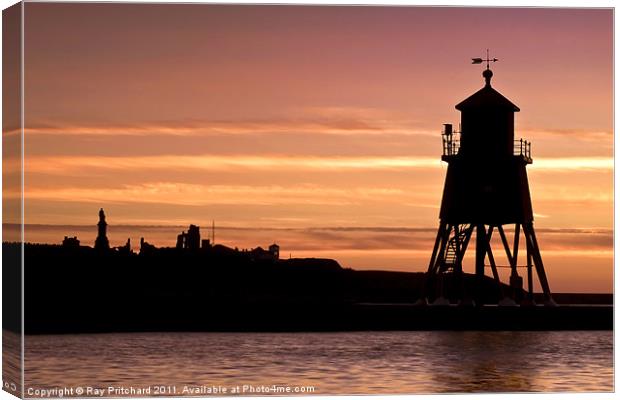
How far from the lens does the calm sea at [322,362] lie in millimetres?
31203

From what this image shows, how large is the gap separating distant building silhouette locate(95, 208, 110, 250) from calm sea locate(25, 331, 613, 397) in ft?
8.20

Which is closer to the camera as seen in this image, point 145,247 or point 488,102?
point 145,247

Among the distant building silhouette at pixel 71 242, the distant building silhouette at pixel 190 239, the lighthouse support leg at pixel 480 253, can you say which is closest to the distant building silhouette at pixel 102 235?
the distant building silhouette at pixel 71 242

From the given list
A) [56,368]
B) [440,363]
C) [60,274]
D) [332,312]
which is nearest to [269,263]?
[332,312]

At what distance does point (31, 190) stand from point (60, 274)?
49.3 ft

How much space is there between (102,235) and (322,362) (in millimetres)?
6036

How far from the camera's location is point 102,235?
114 feet

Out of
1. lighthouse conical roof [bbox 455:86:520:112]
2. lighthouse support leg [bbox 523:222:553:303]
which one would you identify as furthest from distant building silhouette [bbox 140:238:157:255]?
lighthouse support leg [bbox 523:222:553:303]

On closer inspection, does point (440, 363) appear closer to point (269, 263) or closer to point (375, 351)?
point (375, 351)

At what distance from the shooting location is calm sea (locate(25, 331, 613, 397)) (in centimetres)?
3120

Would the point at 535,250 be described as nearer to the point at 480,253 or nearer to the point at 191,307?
the point at 480,253

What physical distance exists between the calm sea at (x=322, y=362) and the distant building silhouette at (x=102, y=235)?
98.4 inches

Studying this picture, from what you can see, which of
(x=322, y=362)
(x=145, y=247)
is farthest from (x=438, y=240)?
(x=145, y=247)

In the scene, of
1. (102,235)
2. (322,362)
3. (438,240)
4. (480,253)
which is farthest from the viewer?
(480,253)
